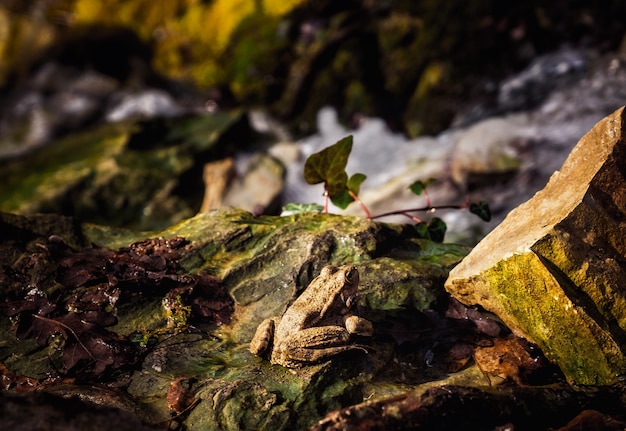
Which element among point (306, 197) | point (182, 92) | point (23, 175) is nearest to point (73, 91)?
point (182, 92)

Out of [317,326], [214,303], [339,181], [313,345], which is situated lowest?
[313,345]

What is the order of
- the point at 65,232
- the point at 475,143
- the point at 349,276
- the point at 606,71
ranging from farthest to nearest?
the point at 606,71, the point at 475,143, the point at 65,232, the point at 349,276

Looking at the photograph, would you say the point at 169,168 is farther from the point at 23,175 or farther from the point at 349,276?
the point at 349,276

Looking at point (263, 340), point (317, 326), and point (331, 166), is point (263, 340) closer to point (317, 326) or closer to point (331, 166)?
point (317, 326)

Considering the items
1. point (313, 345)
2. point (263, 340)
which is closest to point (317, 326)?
point (313, 345)

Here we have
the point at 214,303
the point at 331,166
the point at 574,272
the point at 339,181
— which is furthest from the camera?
the point at 339,181

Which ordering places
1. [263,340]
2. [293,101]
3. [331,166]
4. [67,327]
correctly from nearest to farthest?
[263,340], [67,327], [331,166], [293,101]

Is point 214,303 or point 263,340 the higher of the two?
point 214,303
